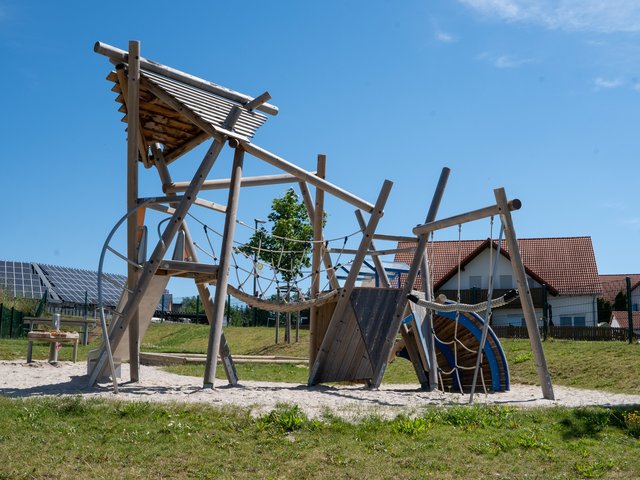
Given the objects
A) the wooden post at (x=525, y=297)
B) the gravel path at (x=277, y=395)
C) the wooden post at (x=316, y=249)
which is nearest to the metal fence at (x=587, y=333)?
the gravel path at (x=277, y=395)

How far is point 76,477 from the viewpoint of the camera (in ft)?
21.5

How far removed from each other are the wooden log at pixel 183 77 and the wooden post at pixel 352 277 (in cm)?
238

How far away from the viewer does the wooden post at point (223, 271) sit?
1084cm

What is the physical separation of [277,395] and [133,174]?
420 cm

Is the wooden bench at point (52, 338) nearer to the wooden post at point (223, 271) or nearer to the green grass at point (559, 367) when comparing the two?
the green grass at point (559, 367)

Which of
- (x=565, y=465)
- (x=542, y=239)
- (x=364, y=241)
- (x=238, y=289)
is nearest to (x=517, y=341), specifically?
(x=364, y=241)

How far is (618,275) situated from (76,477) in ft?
184

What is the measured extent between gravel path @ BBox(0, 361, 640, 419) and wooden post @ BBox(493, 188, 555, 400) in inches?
13.0

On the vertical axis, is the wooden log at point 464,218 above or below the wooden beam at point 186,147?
below

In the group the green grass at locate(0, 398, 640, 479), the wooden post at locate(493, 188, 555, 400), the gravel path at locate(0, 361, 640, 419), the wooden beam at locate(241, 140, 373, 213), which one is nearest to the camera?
the green grass at locate(0, 398, 640, 479)

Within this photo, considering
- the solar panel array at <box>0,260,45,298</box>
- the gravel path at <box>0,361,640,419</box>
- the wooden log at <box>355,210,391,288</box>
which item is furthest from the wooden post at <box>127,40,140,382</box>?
the solar panel array at <box>0,260,45,298</box>

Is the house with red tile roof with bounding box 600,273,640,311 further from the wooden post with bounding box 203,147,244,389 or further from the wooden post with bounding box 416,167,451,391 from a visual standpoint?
the wooden post with bounding box 203,147,244,389

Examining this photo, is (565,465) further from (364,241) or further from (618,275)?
(618,275)

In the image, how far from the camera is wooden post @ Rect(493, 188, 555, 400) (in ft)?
37.1
